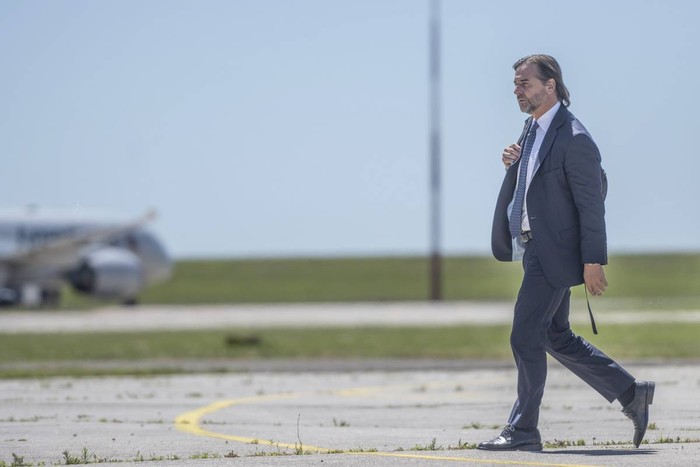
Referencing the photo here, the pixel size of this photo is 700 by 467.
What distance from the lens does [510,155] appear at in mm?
8508

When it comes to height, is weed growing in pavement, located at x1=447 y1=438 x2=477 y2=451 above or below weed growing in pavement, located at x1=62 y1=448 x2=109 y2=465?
below

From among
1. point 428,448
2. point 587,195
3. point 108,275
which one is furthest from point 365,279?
point 587,195

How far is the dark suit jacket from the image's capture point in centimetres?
805

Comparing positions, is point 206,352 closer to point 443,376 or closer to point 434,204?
point 443,376

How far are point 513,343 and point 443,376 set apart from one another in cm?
824

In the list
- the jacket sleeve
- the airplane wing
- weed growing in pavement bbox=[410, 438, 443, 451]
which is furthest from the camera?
the airplane wing

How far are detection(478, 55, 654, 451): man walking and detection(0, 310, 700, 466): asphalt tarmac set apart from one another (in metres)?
0.32

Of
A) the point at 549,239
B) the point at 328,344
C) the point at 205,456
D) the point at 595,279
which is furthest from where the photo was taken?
the point at 328,344

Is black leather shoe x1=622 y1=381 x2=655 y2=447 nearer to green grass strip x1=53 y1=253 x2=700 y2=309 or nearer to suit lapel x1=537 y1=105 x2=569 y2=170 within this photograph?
suit lapel x1=537 y1=105 x2=569 y2=170

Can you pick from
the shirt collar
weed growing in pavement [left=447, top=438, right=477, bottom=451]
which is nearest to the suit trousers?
weed growing in pavement [left=447, top=438, right=477, bottom=451]

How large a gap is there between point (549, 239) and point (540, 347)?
612 millimetres

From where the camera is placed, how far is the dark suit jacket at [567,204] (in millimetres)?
8055

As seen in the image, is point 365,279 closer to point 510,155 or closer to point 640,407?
point 510,155

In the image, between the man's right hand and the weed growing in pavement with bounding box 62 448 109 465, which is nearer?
the weed growing in pavement with bounding box 62 448 109 465
